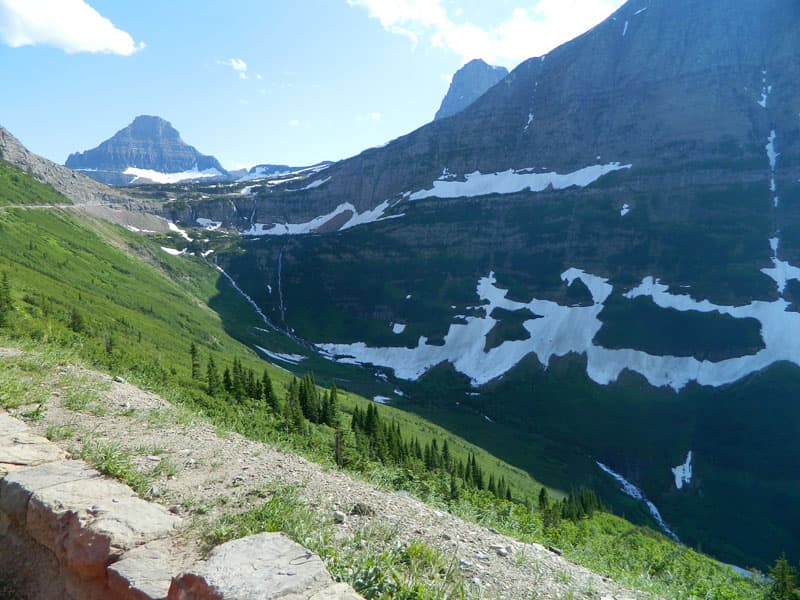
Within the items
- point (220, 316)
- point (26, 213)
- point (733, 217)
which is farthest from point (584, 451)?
point (26, 213)

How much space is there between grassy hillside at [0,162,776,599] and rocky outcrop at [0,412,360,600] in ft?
15.3

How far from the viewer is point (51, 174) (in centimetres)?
17075

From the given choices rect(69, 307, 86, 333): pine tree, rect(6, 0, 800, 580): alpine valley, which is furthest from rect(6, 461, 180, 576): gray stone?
rect(6, 0, 800, 580): alpine valley

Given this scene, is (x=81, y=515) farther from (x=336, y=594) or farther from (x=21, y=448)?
(x=336, y=594)

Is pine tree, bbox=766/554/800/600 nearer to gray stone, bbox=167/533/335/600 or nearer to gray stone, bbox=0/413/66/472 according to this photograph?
gray stone, bbox=167/533/335/600

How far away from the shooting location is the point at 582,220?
153 m

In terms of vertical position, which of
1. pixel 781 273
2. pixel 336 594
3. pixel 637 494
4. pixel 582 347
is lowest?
pixel 637 494

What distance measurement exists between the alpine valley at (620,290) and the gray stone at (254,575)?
243ft

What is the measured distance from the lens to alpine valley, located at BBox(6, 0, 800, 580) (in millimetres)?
82125

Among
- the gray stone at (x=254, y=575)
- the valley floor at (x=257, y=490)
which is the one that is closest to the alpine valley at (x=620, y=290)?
the valley floor at (x=257, y=490)

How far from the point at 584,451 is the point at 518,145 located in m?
143

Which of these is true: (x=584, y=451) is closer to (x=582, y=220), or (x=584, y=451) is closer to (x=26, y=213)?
(x=582, y=220)

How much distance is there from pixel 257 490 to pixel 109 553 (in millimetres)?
2532

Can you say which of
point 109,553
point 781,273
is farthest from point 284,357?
point 781,273
